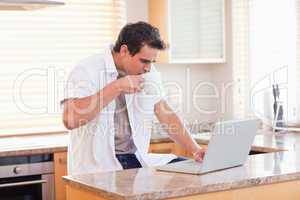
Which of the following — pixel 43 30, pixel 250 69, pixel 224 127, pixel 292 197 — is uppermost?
pixel 43 30

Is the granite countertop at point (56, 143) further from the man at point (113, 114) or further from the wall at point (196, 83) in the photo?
the wall at point (196, 83)

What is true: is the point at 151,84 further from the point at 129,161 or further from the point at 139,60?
the point at 129,161

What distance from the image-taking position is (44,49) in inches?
168

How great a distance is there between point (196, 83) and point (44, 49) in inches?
51.5

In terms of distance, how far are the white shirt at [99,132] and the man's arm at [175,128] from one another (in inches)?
6.6

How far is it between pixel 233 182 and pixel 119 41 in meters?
1.04

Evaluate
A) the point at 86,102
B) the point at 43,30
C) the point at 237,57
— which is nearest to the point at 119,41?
the point at 86,102

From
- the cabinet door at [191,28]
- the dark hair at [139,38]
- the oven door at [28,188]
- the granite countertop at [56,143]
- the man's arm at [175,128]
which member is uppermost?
the cabinet door at [191,28]

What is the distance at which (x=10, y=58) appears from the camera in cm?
415

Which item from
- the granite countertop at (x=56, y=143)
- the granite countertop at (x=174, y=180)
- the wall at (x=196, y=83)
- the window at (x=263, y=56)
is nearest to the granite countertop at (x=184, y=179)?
the granite countertop at (x=174, y=180)

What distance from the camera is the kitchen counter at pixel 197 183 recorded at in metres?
2.09

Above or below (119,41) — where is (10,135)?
below

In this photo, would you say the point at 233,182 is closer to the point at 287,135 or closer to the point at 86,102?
the point at 86,102

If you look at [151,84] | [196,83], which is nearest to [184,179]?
[151,84]
